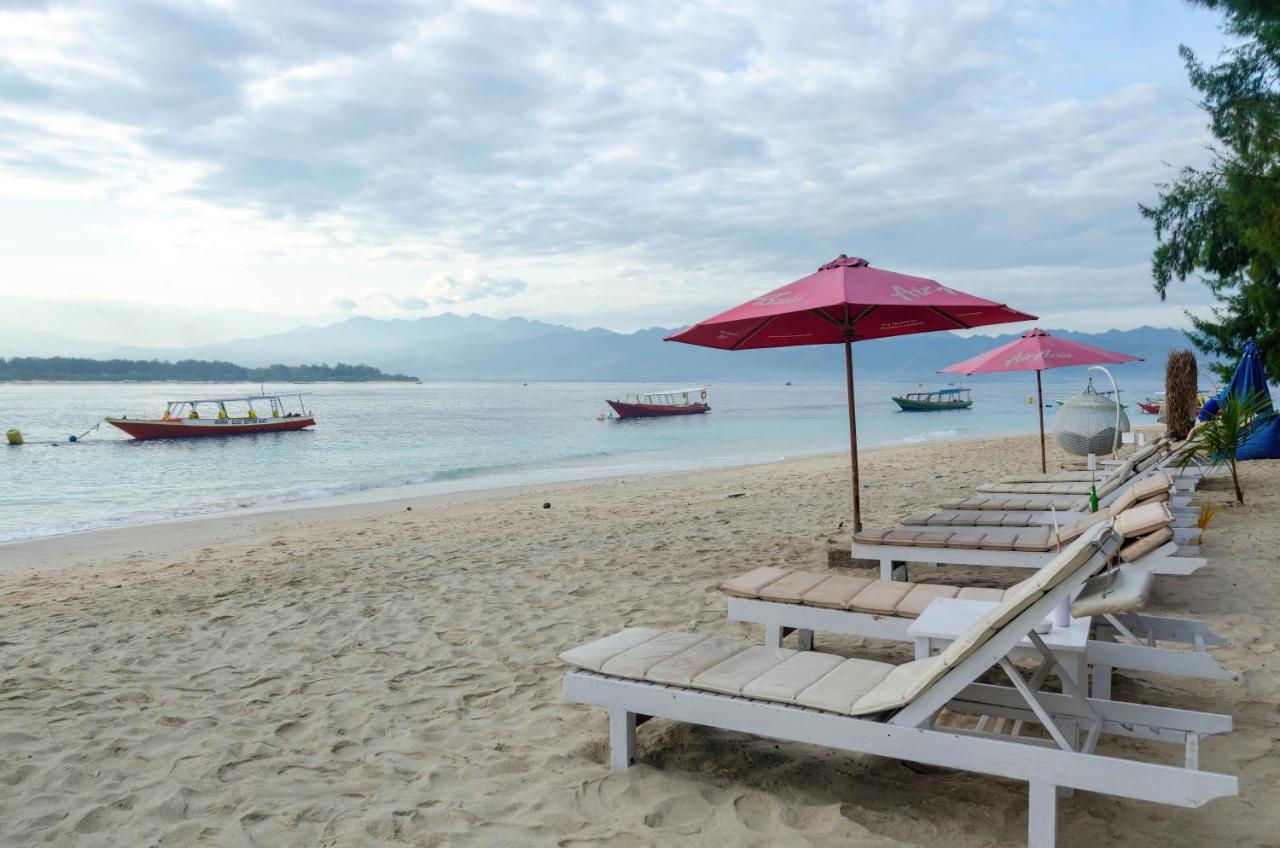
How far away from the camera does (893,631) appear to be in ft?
11.4

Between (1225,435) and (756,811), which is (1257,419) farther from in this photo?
(756,811)

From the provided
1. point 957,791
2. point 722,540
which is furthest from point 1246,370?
point 957,791

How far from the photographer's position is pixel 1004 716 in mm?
2736

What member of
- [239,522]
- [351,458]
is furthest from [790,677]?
[351,458]

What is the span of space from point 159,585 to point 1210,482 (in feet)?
36.4

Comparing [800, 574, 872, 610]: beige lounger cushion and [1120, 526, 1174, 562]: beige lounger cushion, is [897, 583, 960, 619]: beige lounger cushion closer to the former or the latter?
[800, 574, 872, 610]: beige lounger cushion

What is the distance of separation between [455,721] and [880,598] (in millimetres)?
1910

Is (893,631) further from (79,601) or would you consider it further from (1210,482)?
(1210,482)

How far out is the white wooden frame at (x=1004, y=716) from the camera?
7.04ft

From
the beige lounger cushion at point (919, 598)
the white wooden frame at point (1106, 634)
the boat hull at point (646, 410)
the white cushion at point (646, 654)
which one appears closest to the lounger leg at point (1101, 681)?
the white wooden frame at point (1106, 634)

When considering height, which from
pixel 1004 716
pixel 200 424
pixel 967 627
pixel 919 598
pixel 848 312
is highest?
pixel 848 312

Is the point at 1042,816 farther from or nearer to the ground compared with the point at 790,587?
nearer to the ground

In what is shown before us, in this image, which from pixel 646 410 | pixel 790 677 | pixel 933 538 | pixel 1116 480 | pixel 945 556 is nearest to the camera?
pixel 790 677

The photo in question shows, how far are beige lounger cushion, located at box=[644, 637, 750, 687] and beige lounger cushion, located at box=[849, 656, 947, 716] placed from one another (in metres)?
0.57
